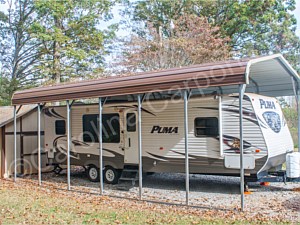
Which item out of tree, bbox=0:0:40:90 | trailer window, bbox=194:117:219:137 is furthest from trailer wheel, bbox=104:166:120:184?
tree, bbox=0:0:40:90

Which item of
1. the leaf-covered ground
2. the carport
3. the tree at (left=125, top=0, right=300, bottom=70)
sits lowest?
the leaf-covered ground

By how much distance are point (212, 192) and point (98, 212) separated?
372 cm

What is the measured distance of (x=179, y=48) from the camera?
1877 cm

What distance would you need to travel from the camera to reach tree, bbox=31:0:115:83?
20688mm

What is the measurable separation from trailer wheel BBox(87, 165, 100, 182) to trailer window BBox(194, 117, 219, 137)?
13.2 feet

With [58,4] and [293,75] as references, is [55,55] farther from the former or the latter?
[293,75]

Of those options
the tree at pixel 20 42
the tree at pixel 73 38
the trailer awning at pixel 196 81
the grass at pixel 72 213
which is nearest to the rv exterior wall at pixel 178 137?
the trailer awning at pixel 196 81

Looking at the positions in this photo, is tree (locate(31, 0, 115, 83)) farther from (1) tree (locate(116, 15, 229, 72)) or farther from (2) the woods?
(1) tree (locate(116, 15, 229, 72))

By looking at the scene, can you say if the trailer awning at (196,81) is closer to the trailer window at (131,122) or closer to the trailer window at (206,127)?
the trailer window at (206,127)

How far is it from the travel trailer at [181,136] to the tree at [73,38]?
9.49 m

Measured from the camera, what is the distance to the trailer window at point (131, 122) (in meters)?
10.6

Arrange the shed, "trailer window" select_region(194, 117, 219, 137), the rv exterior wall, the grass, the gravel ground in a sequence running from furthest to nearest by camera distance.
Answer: the shed < "trailer window" select_region(194, 117, 219, 137) < the rv exterior wall < the gravel ground < the grass

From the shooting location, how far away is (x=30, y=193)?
938 centimetres

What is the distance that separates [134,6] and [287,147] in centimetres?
1796
